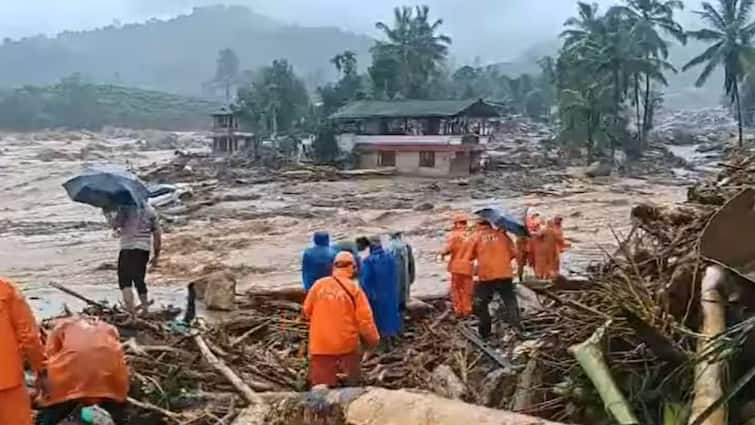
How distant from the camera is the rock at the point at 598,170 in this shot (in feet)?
146

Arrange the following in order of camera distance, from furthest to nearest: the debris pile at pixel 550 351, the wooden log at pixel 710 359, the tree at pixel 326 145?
the tree at pixel 326 145, the debris pile at pixel 550 351, the wooden log at pixel 710 359

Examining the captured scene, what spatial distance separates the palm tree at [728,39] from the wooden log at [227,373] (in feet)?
156

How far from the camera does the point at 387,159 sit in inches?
1884

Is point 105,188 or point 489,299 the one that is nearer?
point 105,188

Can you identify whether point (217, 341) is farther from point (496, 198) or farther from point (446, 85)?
Result: point (446, 85)

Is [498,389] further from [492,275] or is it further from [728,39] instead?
[728,39]

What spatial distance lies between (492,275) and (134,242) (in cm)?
328

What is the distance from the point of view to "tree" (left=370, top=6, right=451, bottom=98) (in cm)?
6119

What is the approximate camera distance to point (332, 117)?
4978 centimetres

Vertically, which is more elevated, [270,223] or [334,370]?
[334,370]

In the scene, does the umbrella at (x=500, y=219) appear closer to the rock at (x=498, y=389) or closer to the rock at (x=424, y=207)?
the rock at (x=498, y=389)

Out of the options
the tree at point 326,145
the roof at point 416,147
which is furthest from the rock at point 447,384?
the tree at point 326,145

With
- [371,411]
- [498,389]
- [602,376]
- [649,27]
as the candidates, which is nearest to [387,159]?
[649,27]

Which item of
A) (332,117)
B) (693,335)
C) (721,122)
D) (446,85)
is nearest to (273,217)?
(332,117)
